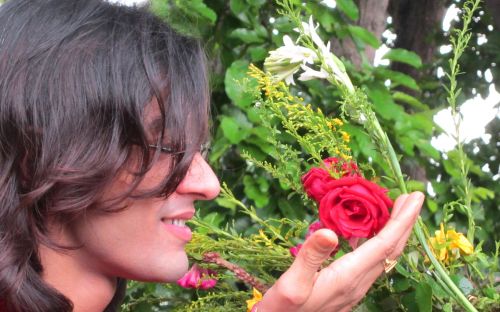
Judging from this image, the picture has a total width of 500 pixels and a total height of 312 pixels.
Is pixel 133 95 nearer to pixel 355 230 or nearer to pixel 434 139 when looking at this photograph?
pixel 355 230

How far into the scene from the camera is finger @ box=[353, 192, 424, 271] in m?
0.74

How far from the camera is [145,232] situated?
837 millimetres

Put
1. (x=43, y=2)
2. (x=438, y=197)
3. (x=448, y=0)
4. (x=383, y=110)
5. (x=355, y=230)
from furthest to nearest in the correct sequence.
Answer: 1. (x=448, y=0)
2. (x=438, y=197)
3. (x=383, y=110)
4. (x=43, y=2)
5. (x=355, y=230)

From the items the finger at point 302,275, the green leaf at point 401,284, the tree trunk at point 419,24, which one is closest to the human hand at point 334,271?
the finger at point 302,275

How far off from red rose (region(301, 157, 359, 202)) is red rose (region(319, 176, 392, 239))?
2cm

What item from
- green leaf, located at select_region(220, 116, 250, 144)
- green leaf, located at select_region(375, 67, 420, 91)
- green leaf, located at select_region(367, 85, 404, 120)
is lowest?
green leaf, located at select_region(220, 116, 250, 144)

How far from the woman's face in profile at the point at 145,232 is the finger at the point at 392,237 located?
21 centimetres

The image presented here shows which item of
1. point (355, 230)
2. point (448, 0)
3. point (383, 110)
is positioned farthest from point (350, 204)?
point (448, 0)

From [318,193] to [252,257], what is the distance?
170mm

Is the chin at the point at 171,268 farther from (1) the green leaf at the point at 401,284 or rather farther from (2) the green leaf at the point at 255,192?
(2) the green leaf at the point at 255,192

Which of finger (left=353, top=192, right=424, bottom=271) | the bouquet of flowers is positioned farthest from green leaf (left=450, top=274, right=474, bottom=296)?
finger (left=353, top=192, right=424, bottom=271)

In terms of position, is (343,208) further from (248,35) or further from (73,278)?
(248,35)

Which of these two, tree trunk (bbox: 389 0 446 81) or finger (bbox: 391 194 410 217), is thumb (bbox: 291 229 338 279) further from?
tree trunk (bbox: 389 0 446 81)

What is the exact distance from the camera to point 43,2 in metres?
0.90
